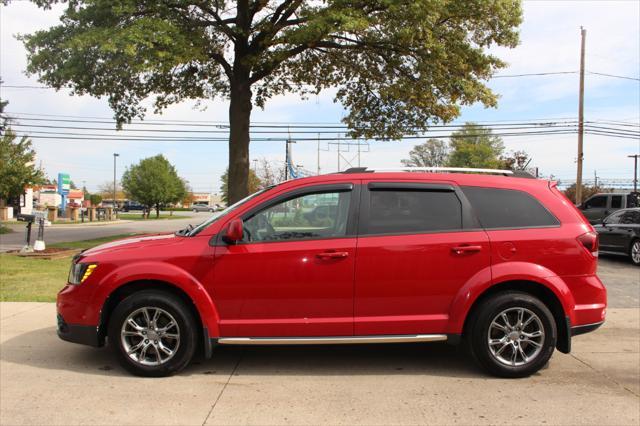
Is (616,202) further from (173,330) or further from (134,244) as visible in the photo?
(134,244)

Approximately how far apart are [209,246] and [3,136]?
98.4ft

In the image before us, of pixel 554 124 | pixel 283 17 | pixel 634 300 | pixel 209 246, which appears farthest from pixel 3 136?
pixel 554 124

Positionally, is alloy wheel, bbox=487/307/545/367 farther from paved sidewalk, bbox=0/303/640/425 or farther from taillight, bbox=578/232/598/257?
taillight, bbox=578/232/598/257

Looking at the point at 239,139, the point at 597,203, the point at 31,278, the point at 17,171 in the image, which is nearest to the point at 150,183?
the point at 17,171

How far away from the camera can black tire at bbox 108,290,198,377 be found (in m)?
4.16

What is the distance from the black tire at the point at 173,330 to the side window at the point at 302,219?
85 centimetres

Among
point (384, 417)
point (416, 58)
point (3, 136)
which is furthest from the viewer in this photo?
point (3, 136)

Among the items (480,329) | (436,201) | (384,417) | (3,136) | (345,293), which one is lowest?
(384,417)

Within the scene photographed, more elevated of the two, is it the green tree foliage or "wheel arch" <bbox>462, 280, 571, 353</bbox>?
the green tree foliage

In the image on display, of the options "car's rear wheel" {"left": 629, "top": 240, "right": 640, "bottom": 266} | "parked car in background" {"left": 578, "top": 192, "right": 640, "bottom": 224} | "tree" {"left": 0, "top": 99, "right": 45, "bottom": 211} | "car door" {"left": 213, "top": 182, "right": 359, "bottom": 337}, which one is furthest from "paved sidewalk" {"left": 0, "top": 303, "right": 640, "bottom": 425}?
"tree" {"left": 0, "top": 99, "right": 45, "bottom": 211}

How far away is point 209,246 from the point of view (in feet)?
13.8

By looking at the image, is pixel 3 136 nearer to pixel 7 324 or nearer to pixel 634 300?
pixel 7 324

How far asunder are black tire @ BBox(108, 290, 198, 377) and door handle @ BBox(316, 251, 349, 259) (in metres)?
1.26

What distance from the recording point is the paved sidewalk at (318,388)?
3.54m
